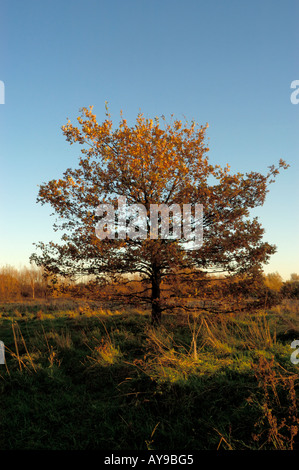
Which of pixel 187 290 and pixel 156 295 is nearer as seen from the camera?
pixel 187 290

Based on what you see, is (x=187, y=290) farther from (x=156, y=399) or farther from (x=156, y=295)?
(x=156, y=399)

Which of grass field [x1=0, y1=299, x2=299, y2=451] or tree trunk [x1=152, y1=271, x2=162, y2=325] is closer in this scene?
grass field [x1=0, y1=299, x2=299, y2=451]

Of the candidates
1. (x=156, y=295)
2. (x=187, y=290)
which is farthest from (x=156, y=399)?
(x=156, y=295)

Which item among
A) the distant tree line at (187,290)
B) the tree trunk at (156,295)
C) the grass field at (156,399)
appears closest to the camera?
the grass field at (156,399)

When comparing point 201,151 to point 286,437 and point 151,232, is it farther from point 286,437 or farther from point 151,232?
point 286,437

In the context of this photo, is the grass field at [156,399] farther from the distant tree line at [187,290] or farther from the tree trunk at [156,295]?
the tree trunk at [156,295]

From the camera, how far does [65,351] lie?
26.5ft

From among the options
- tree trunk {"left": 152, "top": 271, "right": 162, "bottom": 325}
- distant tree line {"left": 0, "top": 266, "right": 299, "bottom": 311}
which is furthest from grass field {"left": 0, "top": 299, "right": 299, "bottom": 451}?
tree trunk {"left": 152, "top": 271, "right": 162, "bottom": 325}

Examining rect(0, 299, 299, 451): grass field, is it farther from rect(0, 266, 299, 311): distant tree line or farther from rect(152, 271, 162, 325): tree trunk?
rect(152, 271, 162, 325): tree trunk

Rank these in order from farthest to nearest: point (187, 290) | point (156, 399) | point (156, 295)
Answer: point (156, 295), point (187, 290), point (156, 399)

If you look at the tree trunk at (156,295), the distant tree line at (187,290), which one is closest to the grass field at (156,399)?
the distant tree line at (187,290)
